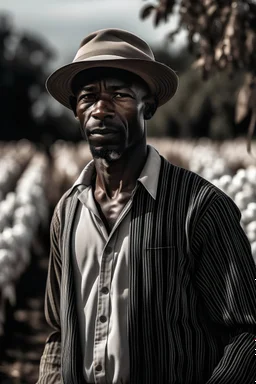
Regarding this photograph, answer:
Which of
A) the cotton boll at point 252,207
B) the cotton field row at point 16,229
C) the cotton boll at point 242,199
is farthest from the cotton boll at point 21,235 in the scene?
the cotton boll at point 252,207

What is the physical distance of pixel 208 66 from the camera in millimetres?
5113

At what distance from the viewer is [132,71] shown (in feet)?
6.51

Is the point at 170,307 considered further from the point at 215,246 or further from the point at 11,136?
the point at 11,136

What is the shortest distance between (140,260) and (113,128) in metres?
0.32

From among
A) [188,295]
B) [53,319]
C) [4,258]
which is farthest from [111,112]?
Result: [4,258]

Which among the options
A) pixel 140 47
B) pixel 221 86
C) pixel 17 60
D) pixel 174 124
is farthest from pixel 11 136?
pixel 140 47

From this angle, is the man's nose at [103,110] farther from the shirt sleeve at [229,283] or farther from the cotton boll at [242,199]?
the cotton boll at [242,199]

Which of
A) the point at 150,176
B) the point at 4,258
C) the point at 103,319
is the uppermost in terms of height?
the point at 4,258

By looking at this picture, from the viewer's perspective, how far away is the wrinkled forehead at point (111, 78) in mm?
1969

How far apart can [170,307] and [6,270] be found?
14.0 feet

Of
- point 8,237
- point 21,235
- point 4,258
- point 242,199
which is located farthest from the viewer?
point 21,235

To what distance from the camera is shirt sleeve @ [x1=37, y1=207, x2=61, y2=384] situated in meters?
2.11

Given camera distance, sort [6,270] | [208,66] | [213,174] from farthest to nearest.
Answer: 1. [213,174]
2. [6,270]
3. [208,66]

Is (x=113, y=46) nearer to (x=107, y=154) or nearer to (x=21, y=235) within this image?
(x=107, y=154)
